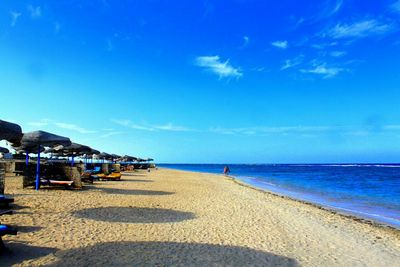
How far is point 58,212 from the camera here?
780 centimetres

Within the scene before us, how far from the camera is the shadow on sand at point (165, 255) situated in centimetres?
475

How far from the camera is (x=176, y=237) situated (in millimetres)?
6309

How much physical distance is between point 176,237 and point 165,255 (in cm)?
114

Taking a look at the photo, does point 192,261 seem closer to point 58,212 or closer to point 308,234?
point 308,234

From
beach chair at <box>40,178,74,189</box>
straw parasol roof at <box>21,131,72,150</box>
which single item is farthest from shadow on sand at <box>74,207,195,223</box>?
beach chair at <box>40,178,74,189</box>

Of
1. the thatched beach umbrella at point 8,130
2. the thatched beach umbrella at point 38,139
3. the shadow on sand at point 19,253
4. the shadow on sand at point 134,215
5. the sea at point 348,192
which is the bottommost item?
the sea at point 348,192

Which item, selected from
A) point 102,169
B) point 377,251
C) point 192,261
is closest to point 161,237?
point 192,261

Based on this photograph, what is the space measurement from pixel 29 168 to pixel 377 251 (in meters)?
11.6

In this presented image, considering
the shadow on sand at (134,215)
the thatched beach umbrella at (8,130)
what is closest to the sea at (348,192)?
the shadow on sand at (134,215)

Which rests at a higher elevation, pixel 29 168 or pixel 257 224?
pixel 29 168

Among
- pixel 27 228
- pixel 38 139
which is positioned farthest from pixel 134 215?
pixel 38 139

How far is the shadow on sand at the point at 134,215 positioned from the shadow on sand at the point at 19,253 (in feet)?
7.78

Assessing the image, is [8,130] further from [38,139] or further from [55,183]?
[55,183]

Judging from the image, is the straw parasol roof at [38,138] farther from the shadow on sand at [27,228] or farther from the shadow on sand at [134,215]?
the shadow on sand at [27,228]
